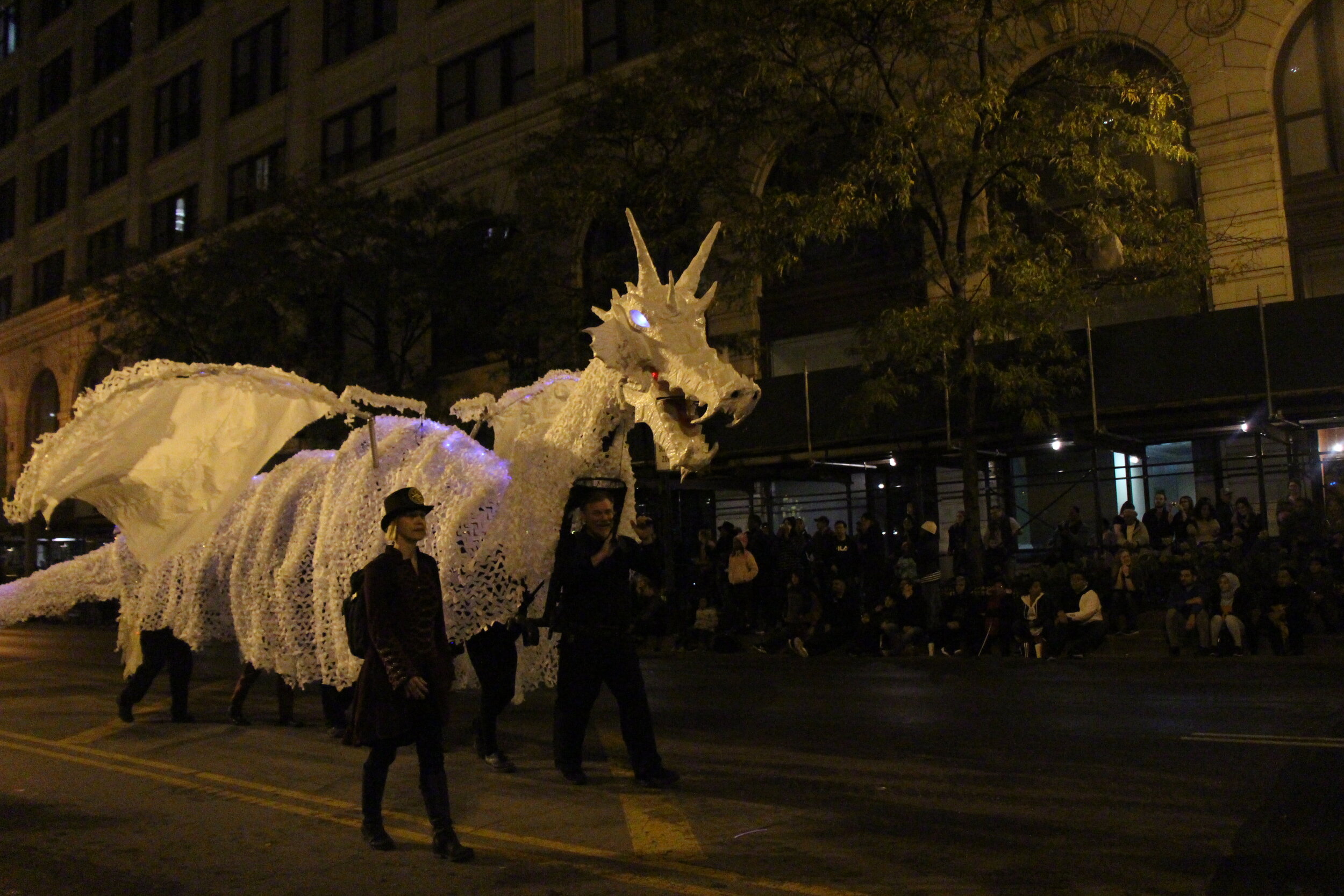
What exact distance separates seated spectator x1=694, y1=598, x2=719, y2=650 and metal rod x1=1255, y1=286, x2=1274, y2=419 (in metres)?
7.55

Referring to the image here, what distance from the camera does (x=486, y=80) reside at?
89.3 feet

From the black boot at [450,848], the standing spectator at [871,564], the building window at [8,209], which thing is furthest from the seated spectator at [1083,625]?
the building window at [8,209]

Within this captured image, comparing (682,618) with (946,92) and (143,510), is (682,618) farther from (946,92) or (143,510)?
(143,510)

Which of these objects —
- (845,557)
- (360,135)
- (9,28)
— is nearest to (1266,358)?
(845,557)

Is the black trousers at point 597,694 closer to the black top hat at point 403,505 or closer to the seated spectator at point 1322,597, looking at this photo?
the black top hat at point 403,505

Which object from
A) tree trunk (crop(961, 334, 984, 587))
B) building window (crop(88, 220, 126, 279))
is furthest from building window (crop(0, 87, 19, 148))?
tree trunk (crop(961, 334, 984, 587))

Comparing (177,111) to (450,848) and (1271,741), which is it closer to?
(450,848)

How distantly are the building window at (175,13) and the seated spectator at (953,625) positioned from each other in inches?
1223

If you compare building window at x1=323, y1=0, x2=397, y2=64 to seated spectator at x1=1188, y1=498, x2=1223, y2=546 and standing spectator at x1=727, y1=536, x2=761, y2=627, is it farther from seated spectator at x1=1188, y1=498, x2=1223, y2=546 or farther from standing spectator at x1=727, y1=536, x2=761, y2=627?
seated spectator at x1=1188, y1=498, x2=1223, y2=546

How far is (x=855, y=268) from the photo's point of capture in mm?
20750

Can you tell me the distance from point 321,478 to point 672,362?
10.9 feet

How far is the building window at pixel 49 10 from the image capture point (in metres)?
42.8

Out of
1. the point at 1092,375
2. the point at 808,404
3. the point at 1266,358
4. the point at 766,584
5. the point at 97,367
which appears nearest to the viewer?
the point at 1266,358

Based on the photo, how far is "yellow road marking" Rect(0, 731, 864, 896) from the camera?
15.2 feet
